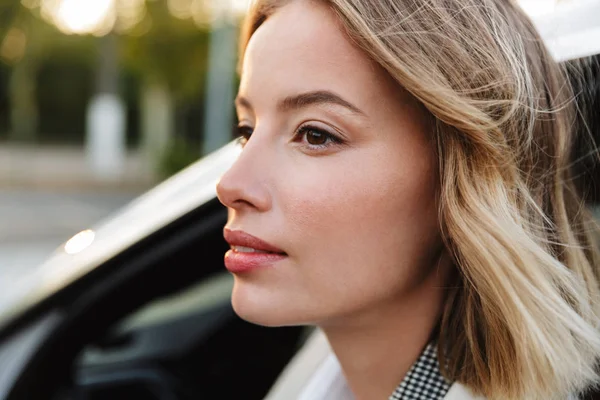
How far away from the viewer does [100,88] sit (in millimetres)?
18766

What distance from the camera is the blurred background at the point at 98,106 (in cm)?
1474

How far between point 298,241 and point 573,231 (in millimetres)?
659

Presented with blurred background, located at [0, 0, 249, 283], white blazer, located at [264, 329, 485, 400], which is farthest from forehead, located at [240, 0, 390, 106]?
→ blurred background, located at [0, 0, 249, 283]

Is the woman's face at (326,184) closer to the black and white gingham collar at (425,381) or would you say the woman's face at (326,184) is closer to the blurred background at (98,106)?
the black and white gingham collar at (425,381)

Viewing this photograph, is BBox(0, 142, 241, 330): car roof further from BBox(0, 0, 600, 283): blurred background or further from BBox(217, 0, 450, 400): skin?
BBox(0, 0, 600, 283): blurred background

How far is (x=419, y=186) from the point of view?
1.49m

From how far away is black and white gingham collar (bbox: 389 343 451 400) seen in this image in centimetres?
155

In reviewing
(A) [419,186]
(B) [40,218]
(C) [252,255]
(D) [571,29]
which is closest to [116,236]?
(C) [252,255]

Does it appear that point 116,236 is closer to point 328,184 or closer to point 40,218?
A: point 328,184

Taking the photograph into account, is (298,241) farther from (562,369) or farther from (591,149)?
(591,149)

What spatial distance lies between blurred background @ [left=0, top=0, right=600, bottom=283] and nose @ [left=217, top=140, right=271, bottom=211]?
5.60m

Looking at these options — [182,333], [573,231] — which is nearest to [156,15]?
[182,333]

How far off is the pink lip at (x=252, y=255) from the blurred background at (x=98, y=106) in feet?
18.4

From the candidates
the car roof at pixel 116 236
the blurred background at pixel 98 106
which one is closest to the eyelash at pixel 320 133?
the car roof at pixel 116 236
